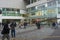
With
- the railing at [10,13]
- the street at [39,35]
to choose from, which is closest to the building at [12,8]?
the railing at [10,13]

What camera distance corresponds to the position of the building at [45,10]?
71250 mm

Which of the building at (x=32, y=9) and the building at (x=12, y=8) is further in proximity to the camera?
the building at (x=12, y=8)

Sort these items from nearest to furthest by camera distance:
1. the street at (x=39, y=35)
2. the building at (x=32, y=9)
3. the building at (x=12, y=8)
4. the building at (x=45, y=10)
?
1. the street at (x=39, y=35)
2. the building at (x=45, y=10)
3. the building at (x=32, y=9)
4. the building at (x=12, y=8)

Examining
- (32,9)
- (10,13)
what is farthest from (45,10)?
(10,13)

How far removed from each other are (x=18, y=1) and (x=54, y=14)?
2293 centimetres

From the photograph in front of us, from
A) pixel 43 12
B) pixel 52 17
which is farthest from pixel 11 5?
pixel 52 17

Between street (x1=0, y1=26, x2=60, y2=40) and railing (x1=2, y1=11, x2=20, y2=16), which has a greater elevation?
railing (x1=2, y1=11, x2=20, y2=16)

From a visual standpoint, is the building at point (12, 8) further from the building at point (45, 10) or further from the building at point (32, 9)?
the building at point (45, 10)

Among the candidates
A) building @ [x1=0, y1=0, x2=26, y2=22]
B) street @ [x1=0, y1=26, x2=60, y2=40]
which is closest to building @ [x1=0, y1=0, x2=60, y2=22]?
building @ [x1=0, y1=0, x2=26, y2=22]

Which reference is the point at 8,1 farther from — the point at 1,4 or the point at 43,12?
the point at 43,12

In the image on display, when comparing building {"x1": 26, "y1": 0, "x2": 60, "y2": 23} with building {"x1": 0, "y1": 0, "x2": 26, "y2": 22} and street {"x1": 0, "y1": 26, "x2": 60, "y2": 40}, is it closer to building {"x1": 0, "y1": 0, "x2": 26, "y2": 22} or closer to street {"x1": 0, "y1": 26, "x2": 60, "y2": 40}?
building {"x1": 0, "y1": 0, "x2": 26, "y2": 22}

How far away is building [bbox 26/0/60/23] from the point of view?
71.2 metres

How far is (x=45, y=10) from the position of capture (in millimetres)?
75438

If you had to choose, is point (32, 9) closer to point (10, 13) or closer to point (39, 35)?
point (10, 13)
